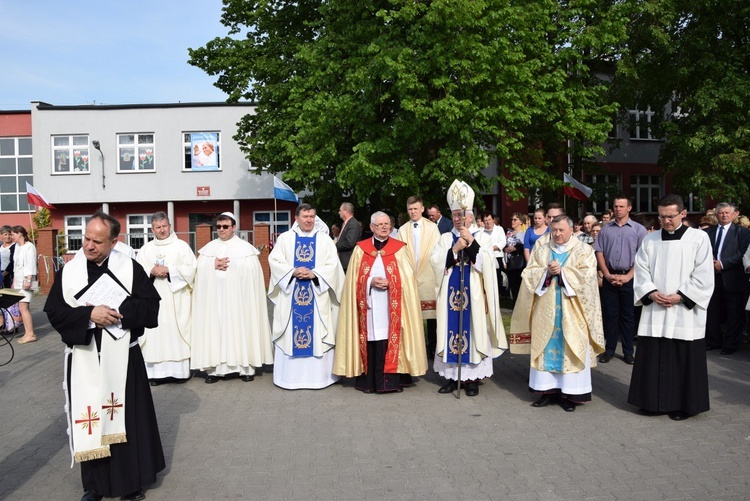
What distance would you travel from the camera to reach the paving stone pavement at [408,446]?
4.91 meters

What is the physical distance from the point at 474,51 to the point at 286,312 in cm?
1007

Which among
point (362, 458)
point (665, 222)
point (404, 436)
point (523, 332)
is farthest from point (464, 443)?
point (665, 222)

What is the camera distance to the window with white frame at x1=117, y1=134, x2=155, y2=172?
3250cm

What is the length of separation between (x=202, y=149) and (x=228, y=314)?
2536 centimetres

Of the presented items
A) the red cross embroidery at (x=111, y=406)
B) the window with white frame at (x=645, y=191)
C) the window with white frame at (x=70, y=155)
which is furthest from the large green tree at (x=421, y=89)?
the window with white frame at (x=70, y=155)

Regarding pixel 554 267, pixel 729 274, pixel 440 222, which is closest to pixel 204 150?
pixel 440 222

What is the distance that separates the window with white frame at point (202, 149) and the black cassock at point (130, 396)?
28588 mm

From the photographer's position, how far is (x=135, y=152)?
32.5 metres

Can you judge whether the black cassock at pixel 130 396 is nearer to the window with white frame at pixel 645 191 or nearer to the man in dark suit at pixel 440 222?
the man in dark suit at pixel 440 222

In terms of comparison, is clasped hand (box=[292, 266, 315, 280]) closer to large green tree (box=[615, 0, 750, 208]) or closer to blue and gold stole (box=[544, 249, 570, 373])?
blue and gold stole (box=[544, 249, 570, 373])

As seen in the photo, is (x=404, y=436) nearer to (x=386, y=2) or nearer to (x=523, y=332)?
(x=523, y=332)

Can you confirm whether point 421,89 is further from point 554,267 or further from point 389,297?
point 554,267

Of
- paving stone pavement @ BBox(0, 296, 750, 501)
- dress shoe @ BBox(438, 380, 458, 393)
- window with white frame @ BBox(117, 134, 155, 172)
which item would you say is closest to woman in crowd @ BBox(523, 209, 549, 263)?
paving stone pavement @ BBox(0, 296, 750, 501)

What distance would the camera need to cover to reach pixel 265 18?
21359 mm
